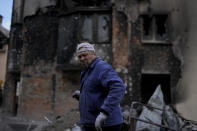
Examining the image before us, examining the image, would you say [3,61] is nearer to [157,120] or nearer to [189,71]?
[189,71]

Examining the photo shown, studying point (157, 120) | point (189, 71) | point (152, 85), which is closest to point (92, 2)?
point (152, 85)

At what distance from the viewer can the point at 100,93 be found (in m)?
2.56

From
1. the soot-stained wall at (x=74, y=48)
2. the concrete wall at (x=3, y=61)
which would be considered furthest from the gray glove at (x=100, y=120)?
the concrete wall at (x=3, y=61)

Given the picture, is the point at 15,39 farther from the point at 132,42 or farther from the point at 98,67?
the point at 98,67

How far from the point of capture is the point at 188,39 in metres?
8.57

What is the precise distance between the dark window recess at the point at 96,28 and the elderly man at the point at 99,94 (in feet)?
20.9

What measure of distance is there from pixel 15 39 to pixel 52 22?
358 cm

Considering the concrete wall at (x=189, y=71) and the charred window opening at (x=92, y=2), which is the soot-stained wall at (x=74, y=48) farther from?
the concrete wall at (x=189, y=71)

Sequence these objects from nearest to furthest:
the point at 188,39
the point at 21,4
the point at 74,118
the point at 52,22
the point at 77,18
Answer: the point at 74,118 < the point at 188,39 < the point at 77,18 < the point at 52,22 < the point at 21,4

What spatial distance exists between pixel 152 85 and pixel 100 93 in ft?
25.0

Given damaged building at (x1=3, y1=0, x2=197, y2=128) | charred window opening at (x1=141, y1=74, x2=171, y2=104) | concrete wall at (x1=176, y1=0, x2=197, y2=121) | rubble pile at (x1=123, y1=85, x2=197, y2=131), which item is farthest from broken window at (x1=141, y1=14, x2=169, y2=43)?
rubble pile at (x1=123, y1=85, x2=197, y2=131)

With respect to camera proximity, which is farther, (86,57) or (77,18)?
(77,18)

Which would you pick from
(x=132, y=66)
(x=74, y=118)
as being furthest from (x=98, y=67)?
(x=132, y=66)

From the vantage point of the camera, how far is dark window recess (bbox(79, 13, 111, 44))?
905 cm
